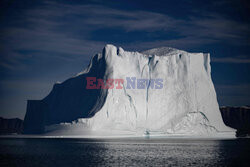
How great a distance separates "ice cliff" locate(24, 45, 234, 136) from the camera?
62688 mm

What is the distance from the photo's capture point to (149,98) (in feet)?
217

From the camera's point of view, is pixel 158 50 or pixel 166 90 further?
pixel 158 50

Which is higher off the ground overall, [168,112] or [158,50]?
[158,50]

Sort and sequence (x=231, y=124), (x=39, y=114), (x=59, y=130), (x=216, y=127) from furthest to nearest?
(x=231, y=124) < (x=39, y=114) < (x=216, y=127) < (x=59, y=130)

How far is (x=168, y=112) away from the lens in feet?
214

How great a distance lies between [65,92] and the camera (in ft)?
234

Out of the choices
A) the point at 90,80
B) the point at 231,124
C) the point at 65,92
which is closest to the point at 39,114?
the point at 65,92

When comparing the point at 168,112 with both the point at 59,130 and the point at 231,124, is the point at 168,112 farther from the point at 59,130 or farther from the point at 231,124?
the point at 231,124

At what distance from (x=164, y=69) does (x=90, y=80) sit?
38.3 feet

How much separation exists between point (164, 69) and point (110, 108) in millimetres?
11503

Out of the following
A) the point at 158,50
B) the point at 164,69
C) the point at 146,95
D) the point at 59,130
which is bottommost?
the point at 59,130

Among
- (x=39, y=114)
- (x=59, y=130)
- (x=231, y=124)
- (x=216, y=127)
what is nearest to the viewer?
(x=59, y=130)

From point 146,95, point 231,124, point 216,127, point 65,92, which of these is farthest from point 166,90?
point 231,124

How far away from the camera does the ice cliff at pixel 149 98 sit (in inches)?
2468
